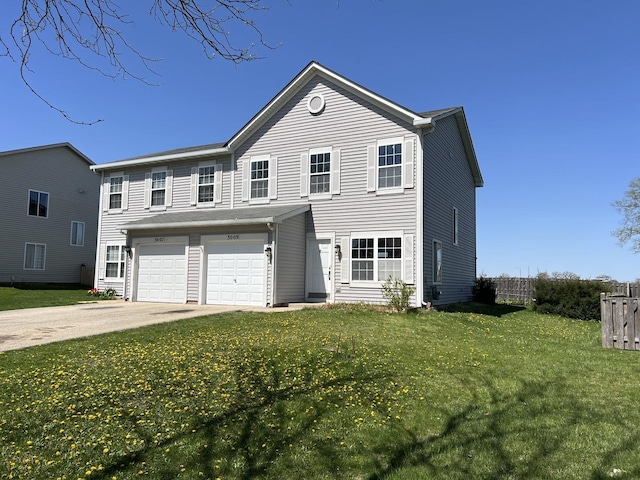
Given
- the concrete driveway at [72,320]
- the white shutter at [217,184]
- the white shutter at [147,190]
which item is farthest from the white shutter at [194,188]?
the concrete driveway at [72,320]

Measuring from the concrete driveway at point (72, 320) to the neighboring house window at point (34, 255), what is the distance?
13.5 m

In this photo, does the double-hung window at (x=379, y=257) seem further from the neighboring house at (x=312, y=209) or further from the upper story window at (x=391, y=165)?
the upper story window at (x=391, y=165)

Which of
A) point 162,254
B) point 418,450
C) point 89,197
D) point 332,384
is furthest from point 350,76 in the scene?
point 89,197

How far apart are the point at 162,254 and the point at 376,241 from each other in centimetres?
864

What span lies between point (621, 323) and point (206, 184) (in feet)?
Answer: 49.9

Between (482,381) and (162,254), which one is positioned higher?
(162,254)

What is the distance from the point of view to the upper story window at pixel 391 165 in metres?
14.7

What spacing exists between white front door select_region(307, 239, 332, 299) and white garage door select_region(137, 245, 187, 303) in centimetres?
487

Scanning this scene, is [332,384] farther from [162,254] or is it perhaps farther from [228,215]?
[162,254]

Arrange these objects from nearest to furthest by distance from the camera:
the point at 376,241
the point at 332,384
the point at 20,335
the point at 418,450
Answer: the point at 418,450 → the point at 332,384 → the point at 20,335 → the point at 376,241

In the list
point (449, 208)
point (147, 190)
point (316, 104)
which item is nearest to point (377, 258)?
point (449, 208)

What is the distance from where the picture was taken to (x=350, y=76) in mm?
15984

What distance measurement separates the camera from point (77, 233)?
28891mm

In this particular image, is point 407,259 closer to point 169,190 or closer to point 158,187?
point 169,190
